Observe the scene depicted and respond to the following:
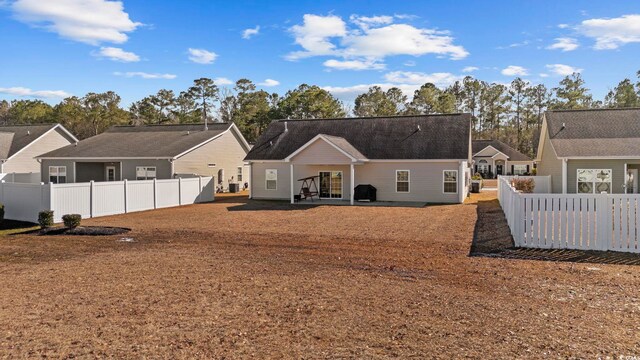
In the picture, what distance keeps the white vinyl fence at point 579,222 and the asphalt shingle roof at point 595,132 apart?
1508 centimetres

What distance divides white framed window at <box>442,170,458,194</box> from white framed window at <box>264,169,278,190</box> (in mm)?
10524

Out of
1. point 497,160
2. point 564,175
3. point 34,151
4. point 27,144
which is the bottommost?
point 564,175

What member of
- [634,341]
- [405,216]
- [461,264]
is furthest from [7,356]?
[405,216]

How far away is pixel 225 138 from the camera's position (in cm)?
3600

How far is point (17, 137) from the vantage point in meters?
38.4

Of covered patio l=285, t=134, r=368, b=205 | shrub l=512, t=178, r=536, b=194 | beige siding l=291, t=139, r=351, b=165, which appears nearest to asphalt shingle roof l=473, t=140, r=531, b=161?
shrub l=512, t=178, r=536, b=194

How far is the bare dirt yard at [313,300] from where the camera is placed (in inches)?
203

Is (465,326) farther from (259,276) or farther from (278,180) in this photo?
(278,180)

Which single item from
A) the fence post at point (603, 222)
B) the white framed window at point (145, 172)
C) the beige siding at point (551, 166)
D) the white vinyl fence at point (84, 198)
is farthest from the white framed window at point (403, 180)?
the white framed window at point (145, 172)

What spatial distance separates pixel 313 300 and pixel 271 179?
2291cm

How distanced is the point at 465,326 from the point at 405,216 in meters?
13.7

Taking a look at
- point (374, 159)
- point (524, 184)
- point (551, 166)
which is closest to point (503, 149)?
point (551, 166)

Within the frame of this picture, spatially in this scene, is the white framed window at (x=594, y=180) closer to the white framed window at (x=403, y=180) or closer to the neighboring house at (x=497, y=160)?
the white framed window at (x=403, y=180)

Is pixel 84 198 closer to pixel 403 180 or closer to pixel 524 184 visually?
pixel 403 180
